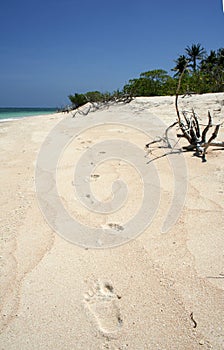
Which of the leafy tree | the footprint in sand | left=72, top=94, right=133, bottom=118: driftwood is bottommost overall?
the footprint in sand

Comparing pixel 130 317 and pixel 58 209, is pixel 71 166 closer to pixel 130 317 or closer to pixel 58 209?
pixel 58 209

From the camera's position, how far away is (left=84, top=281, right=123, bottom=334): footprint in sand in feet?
3.57

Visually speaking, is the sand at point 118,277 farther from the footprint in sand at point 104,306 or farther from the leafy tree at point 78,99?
the leafy tree at point 78,99

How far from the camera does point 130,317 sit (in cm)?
111

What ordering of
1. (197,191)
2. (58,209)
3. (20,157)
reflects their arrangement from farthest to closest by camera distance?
1. (20,157)
2. (197,191)
3. (58,209)

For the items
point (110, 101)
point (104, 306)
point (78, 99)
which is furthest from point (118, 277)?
point (78, 99)

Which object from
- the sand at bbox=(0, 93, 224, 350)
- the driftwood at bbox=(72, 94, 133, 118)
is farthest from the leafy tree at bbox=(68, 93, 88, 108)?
the sand at bbox=(0, 93, 224, 350)

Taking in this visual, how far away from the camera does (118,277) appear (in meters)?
1.34

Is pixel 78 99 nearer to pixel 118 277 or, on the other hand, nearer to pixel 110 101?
pixel 110 101

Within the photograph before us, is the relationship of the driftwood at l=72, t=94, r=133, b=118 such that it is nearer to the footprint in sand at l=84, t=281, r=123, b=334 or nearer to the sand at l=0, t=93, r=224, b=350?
the sand at l=0, t=93, r=224, b=350

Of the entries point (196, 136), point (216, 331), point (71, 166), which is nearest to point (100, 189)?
point (71, 166)

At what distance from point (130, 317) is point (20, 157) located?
10.5 ft

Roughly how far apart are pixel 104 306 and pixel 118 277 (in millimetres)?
188

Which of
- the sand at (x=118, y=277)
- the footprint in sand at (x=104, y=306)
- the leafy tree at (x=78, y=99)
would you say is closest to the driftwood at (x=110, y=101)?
the leafy tree at (x=78, y=99)
